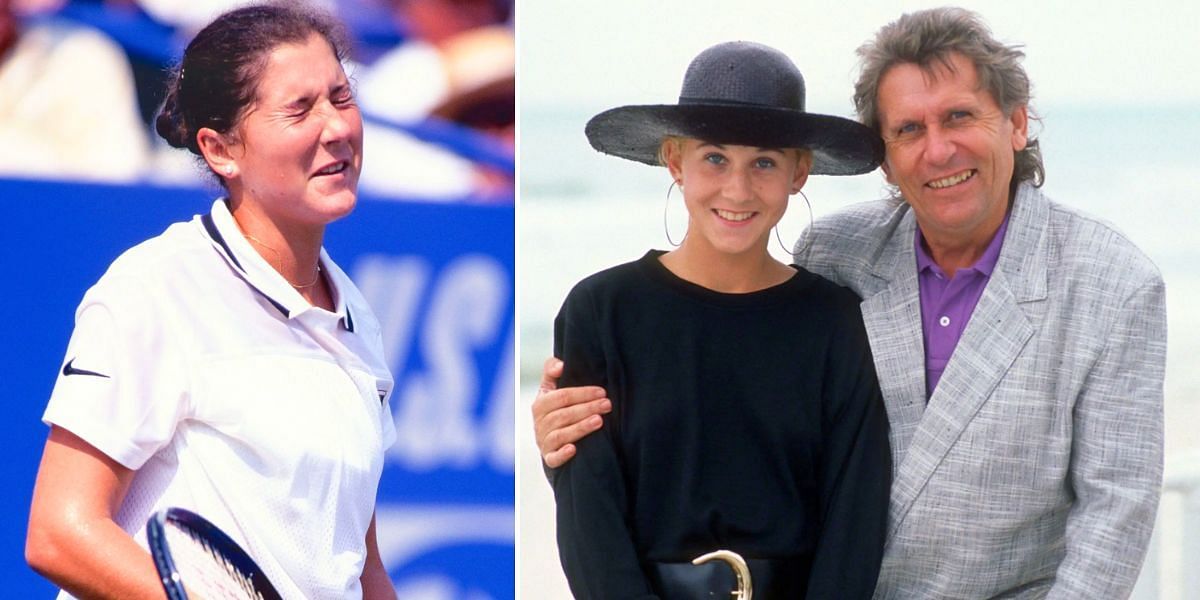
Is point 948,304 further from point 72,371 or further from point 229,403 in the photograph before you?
point 72,371

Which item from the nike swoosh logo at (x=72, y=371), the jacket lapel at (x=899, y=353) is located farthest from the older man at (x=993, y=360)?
the nike swoosh logo at (x=72, y=371)

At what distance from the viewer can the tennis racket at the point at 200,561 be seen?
179 cm

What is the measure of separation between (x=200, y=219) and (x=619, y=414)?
0.80 m

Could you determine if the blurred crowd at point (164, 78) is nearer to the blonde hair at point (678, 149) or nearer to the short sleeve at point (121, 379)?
the blonde hair at point (678, 149)

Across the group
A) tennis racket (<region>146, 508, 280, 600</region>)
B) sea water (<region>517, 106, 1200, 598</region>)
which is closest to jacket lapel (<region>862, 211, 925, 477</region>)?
sea water (<region>517, 106, 1200, 598</region>)

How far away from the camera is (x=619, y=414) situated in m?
2.83

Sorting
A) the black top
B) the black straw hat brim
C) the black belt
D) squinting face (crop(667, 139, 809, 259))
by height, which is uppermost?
the black straw hat brim

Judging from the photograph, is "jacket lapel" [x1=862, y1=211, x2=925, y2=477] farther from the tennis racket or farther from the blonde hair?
the tennis racket

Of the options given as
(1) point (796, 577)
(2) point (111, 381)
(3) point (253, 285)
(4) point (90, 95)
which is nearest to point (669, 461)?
(1) point (796, 577)

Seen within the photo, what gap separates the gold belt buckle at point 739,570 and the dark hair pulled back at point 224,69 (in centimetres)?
108

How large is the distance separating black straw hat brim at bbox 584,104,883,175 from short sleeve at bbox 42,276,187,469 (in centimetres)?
98

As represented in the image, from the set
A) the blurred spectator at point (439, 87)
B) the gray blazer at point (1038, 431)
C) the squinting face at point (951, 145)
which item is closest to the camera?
the gray blazer at point (1038, 431)

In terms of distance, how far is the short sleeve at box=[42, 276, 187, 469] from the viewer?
2.26 meters

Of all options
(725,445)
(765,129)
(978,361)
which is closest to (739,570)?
(725,445)
